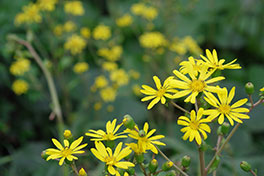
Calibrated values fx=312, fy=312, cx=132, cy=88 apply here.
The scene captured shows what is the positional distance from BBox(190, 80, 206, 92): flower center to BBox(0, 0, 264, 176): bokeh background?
54.9 inches

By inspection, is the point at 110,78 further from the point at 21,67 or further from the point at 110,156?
the point at 110,156

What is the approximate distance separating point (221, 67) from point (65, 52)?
7.39ft

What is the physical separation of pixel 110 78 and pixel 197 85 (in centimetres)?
216

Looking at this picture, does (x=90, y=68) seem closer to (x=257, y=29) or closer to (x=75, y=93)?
(x=75, y=93)

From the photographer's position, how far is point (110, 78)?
10.8 ft

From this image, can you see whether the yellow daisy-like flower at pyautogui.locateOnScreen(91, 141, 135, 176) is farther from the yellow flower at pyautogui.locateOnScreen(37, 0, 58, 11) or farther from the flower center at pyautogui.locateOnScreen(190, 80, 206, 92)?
the yellow flower at pyautogui.locateOnScreen(37, 0, 58, 11)

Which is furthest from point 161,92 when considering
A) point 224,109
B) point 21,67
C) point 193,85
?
point 21,67

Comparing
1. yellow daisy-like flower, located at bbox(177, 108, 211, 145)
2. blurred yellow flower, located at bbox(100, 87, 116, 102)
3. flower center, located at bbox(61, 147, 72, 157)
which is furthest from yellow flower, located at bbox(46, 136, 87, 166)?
blurred yellow flower, located at bbox(100, 87, 116, 102)

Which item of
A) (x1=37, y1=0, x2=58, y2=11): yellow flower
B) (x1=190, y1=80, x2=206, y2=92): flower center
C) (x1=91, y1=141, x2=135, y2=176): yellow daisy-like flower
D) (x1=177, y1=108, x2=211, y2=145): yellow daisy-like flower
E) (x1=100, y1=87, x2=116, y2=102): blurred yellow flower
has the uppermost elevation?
(x1=37, y1=0, x2=58, y2=11): yellow flower

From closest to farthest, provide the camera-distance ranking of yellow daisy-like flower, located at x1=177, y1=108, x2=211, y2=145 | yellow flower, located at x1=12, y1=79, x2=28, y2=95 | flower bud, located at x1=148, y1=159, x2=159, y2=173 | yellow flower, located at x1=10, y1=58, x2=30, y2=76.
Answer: yellow daisy-like flower, located at x1=177, y1=108, x2=211, y2=145, flower bud, located at x1=148, y1=159, x2=159, y2=173, yellow flower, located at x1=10, y1=58, x2=30, y2=76, yellow flower, located at x1=12, y1=79, x2=28, y2=95

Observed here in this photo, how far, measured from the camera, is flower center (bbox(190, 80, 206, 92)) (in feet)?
3.79

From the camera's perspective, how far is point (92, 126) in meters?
2.97

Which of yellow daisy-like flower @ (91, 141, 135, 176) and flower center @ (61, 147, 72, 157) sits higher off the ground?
flower center @ (61, 147, 72, 157)

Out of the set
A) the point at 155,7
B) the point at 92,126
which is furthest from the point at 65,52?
the point at 155,7
